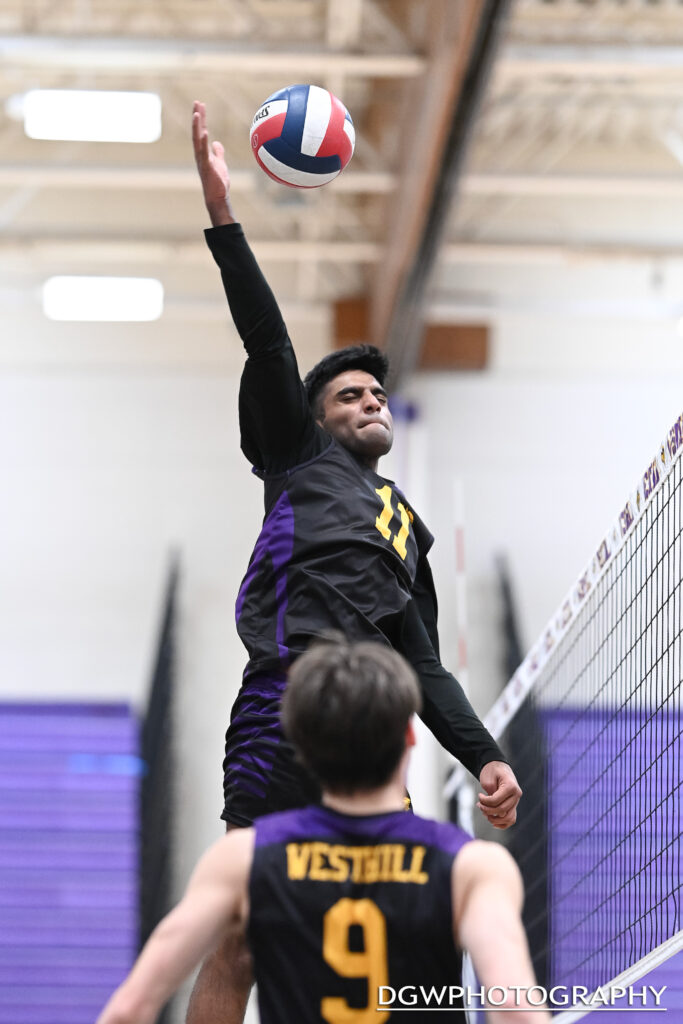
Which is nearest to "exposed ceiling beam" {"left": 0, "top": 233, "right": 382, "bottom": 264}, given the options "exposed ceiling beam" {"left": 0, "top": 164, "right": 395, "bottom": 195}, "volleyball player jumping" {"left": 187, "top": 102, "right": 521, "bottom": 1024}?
"exposed ceiling beam" {"left": 0, "top": 164, "right": 395, "bottom": 195}

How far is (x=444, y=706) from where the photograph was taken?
13.1 feet

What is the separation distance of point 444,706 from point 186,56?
305 inches

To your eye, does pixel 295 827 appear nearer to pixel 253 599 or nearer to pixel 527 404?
pixel 253 599

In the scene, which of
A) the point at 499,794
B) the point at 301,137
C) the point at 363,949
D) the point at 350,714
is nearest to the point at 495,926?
the point at 363,949

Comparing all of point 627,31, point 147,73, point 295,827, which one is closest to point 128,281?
point 147,73

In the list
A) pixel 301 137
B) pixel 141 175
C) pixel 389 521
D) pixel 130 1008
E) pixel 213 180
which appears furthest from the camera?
pixel 141 175

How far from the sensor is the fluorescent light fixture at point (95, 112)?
983cm

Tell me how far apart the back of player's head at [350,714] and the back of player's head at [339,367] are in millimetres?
1792

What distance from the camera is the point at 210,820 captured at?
1360cm

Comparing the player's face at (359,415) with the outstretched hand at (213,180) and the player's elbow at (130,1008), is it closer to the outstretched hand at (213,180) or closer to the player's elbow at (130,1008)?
the outstretched hand at (213,180)

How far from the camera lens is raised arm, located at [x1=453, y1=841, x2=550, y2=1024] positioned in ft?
7.36

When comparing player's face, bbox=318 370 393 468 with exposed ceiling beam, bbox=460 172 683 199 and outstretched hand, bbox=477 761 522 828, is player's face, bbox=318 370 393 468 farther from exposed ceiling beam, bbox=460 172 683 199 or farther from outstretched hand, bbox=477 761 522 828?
exposed ceiling beam, bbox=460 172 683 199

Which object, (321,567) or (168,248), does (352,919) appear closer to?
(321,567)

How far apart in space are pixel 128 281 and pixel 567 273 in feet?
16.1
